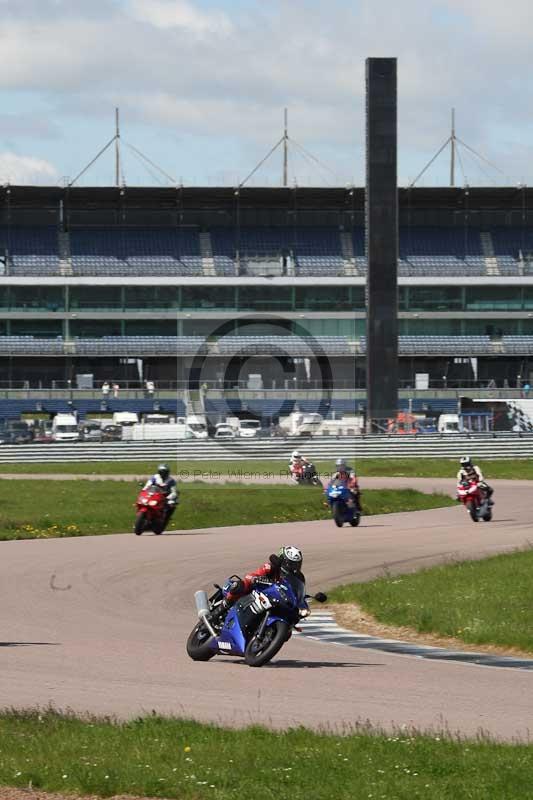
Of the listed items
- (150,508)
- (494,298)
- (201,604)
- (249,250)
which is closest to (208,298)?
(249,250)

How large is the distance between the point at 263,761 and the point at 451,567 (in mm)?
14303

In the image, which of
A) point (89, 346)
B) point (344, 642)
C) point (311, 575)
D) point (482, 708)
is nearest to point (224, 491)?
point (311, 575)

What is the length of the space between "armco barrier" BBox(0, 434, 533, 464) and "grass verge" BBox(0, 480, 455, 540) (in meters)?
16.3

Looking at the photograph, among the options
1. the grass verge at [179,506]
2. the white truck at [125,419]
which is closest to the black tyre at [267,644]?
the grass verge at [179,506]

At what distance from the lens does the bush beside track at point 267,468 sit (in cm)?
5809

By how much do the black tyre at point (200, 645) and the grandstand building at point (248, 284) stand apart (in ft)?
272

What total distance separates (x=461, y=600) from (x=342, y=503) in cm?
1430

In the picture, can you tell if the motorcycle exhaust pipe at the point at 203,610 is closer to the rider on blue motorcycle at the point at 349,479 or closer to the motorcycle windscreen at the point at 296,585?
the motorcycle windscreen at the point at 296,585

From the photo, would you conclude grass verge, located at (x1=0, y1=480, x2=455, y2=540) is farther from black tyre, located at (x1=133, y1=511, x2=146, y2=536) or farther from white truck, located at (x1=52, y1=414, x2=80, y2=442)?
white truck, located at (x1=52, y1=414, x2=80, y2=442)

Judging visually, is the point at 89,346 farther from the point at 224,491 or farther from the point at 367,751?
the point at 367,751

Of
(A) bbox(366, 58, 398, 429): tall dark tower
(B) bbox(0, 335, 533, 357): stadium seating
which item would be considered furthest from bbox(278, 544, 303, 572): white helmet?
(B) bbox(0, 335, 533, 357): stadium seating

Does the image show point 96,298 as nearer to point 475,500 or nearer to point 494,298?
point 494,298

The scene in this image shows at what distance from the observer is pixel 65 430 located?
75.8m

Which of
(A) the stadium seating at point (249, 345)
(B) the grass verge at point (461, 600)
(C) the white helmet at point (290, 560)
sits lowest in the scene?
(B) the grass verge at point (461, 600)
